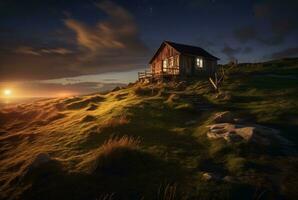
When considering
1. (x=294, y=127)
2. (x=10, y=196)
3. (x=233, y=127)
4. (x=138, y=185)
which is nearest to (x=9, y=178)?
(x=10, y=196)

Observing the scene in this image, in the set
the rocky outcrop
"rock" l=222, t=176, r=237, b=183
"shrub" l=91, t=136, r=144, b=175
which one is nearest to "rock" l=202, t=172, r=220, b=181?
"rock" l=222, t=176, r=237, b=183

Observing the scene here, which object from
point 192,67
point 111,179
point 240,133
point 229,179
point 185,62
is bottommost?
point 111,179

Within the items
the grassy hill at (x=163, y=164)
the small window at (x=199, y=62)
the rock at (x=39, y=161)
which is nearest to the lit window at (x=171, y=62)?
the small window at (x=199, y=62)

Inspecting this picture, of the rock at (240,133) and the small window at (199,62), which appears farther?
the small window at (199,62)

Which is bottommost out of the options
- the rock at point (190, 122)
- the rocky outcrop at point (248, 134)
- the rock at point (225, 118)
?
the rock at point (190, 122)

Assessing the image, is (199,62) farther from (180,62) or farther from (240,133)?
(240,133)

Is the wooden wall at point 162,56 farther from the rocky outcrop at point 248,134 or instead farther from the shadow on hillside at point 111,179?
the shadow on hillside at point 111,179

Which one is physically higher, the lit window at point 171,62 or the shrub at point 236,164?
the lit window at point 171,62

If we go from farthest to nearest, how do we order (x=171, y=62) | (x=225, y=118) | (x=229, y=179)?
(x=171, y=62), (x=225, y=118), (x=229, y=179)

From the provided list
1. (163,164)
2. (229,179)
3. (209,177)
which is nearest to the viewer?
(229,179)

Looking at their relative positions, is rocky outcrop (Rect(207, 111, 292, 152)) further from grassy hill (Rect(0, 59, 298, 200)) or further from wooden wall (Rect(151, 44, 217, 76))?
wooden wall (Rect(151, 44, 217, 76))

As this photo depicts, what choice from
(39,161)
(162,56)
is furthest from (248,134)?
(162,56)

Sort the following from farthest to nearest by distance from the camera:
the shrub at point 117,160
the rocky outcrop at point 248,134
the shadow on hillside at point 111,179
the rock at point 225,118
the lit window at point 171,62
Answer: the lit window at point 171,62 → the rock at point 225,118 → the rocky outcrop at point 248,134 → the shrub at point 117,160 → the shadow on hillside at point 111,179

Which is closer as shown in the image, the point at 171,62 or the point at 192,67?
the point at 192,67
